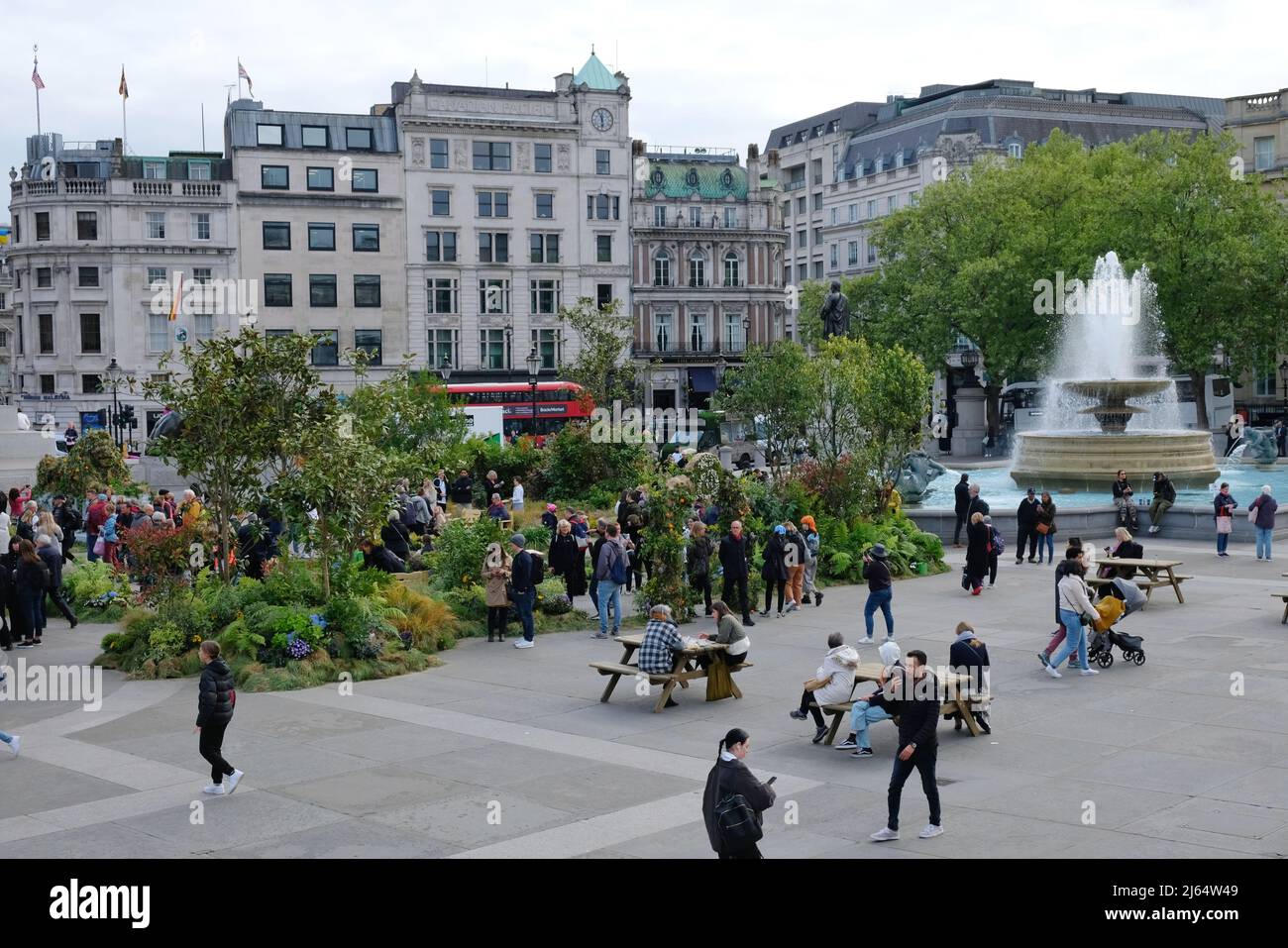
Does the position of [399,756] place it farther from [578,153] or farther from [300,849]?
[578,153]

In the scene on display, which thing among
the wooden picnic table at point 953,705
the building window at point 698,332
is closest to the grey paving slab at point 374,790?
the wooden picnic table at point 953,705

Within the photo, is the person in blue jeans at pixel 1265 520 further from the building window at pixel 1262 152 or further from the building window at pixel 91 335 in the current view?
the building window at pixel 91 335

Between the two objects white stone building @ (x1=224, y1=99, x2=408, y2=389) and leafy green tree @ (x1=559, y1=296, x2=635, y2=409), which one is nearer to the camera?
leafy green tree @ (x1=559, y1=296, x2=635, y2=409)

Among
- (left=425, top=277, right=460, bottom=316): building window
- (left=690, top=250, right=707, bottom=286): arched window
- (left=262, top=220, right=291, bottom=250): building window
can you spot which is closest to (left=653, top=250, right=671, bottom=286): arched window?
(left=690, top=250, right=707, bottom=286): arched window

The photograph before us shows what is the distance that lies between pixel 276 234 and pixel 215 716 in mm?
66316

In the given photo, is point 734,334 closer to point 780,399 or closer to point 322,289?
point 322,289

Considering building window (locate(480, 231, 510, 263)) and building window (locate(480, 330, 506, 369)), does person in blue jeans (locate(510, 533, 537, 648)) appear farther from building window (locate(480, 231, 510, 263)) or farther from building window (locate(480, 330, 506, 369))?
building window (locate(480, 231, 510, 263))

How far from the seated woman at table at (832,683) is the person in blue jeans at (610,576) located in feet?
20.2

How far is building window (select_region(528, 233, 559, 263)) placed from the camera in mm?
79688

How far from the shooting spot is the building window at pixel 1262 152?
228 feet

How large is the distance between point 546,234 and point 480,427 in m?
27.8

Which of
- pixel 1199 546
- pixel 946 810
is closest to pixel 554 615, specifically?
pixel 946 810

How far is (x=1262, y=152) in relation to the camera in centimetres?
6994

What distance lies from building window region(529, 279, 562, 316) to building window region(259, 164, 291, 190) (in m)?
14.5
